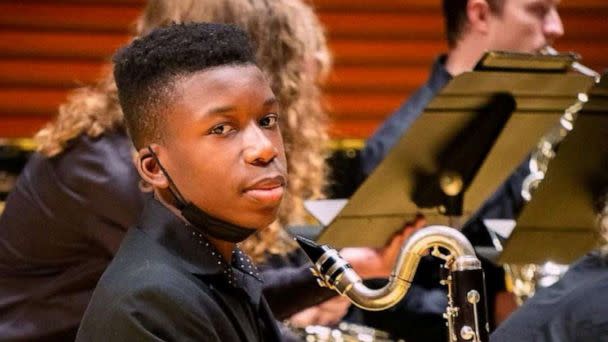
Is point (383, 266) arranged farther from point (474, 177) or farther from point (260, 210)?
point (260, 210)

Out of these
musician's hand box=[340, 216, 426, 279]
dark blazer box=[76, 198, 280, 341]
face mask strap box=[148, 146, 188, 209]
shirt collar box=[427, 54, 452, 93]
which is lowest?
dark blazer box=[76, 198, 280, 341]

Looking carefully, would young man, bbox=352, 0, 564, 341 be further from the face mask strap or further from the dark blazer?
the face mask strap

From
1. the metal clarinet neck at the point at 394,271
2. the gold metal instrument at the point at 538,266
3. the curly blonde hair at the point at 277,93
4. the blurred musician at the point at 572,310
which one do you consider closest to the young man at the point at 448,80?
the gold metal instrument at the point at 538,266

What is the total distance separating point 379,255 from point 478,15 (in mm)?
1480

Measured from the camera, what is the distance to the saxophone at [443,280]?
2.19 metres

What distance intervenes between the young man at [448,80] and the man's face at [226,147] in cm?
205

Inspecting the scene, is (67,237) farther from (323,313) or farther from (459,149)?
(459,149)

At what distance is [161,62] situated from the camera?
6.52 feet

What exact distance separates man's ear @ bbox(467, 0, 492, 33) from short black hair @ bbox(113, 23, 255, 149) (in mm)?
2484

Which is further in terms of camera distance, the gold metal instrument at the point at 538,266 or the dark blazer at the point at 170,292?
the gold metal instrument at the point at 538,266

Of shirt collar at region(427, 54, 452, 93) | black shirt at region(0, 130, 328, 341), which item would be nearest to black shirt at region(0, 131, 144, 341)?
black shirt at region(0, 130, 328, 341)

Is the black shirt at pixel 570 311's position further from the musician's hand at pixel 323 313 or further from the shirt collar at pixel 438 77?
the shirt collar at pixel 438 77

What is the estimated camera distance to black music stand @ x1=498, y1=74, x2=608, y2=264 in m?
2.87

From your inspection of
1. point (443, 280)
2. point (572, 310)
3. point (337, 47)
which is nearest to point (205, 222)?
point (443, 280)
